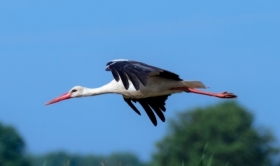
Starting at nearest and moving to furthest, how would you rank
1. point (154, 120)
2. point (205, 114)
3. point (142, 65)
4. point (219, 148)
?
point (142, 65) < point (154, 120) < point (219, 148) < point (205, 114)

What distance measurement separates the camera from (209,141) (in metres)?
33.0

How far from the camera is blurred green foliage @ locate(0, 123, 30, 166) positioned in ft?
97.6

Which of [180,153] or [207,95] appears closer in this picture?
[207,95]

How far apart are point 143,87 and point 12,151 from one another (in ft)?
69.2

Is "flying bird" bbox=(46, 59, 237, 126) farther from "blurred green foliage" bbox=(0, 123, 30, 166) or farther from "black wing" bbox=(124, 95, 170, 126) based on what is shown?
"blurred green foliage" bbox=(0, 123, 30, 166)

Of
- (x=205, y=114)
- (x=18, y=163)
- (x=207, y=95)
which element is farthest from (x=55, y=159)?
(x=207, y=95)

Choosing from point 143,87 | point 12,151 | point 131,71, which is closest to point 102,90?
point 143,87

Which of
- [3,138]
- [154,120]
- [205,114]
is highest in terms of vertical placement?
[205,114]

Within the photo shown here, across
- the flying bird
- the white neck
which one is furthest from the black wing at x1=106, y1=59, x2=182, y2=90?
the white neck

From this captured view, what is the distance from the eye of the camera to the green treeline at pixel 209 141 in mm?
30531

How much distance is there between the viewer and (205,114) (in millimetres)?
35375

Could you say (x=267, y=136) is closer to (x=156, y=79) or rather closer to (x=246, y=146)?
(x=246, y=146)

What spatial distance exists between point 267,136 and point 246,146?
99 cm

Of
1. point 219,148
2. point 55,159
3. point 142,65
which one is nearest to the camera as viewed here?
point 142,65
